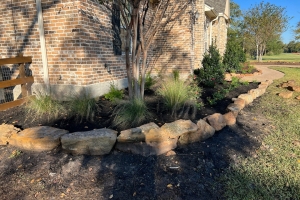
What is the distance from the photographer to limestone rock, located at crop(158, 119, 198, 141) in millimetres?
3266

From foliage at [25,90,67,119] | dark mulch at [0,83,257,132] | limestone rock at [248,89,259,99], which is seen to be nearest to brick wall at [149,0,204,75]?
limestone rock at [248,89,259,99]

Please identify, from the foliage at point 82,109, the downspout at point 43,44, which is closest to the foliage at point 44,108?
the foliage at point 82,109

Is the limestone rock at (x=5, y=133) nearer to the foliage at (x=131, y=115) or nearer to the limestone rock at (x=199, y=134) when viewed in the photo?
the foliage at (x=131, y=115)

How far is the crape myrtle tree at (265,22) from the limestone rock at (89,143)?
89.2 feet

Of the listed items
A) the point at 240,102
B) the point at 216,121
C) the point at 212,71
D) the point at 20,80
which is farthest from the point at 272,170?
the point at 20,80

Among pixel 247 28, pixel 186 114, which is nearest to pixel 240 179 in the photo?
pixel 186 114

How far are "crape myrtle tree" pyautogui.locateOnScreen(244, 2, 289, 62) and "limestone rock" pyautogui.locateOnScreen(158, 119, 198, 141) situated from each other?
2624 cm

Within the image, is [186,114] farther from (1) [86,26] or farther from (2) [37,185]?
(1) [86,26]

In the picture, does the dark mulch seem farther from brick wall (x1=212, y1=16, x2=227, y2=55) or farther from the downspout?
brick wall (x1=212, y1=16, x2=227, y2=55)

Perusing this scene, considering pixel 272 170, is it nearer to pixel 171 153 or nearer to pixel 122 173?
pixel 171 153

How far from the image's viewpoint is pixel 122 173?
271 cm

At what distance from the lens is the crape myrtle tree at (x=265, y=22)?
24.8 m

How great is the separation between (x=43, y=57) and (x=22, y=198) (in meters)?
4.10

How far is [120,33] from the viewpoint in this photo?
266 inches
